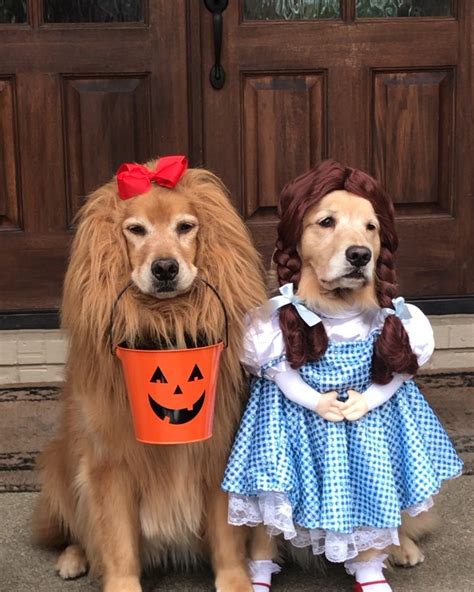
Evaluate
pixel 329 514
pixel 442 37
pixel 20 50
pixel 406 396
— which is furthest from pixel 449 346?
pixel 20 50

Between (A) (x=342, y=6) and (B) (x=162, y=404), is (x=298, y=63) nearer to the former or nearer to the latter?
(A) (x=342, y=6)

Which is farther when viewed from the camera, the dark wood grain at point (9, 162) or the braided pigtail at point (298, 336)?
the dark wood grain at point (9, 162)

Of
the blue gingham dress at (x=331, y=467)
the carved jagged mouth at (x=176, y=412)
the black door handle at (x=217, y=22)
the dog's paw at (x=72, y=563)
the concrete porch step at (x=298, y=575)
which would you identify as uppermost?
the black door handle at (x=217, y=22)

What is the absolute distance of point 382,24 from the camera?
13.1 ft

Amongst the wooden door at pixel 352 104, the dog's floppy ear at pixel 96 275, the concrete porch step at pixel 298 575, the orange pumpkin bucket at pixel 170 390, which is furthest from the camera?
the wooden door at pixel 352 104

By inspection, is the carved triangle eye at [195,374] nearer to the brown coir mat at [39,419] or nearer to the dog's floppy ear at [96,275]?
the dog's floppy ear at [96,275]

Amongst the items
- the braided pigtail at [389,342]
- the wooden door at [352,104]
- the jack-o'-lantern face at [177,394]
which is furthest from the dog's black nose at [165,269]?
the wooden door at [352,104]

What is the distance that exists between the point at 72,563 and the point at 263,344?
0.88 metres

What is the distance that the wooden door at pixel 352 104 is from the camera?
396 centimetres

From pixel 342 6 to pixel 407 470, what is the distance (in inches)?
91.9

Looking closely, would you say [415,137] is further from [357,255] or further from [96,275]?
[96,275]

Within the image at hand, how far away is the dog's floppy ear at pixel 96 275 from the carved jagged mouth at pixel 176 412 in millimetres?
240

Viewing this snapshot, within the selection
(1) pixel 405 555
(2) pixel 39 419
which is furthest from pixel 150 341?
(2) pixel 39 419

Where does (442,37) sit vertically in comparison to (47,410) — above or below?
above
